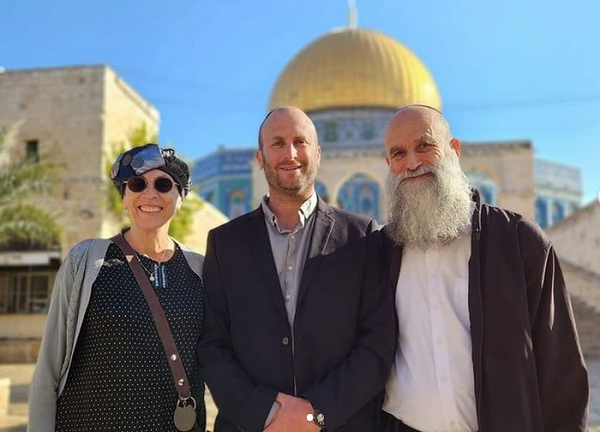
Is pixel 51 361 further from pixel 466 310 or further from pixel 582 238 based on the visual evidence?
pixel 582 238

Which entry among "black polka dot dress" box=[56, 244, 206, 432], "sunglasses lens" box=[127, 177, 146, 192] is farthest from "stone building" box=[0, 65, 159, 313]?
"black polka dot dress" box=[56, 244, 206, 432]

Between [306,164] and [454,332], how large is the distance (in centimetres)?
74

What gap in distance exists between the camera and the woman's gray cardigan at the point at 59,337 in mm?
2012

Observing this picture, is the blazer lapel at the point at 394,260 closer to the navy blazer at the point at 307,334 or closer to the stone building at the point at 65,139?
the navy blazer at the point at 307,334

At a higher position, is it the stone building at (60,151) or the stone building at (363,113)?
the stone building at (363,113)

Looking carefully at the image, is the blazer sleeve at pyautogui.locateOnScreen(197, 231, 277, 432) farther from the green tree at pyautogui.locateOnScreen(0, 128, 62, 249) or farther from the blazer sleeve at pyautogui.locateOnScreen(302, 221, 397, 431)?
the green tree at pyautogui.locateOnScreen(0, 128, 62, 249)

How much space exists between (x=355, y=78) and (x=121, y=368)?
82.5 ft

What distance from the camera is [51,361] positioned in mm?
2045

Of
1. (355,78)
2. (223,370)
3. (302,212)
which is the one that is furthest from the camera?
(355,78)

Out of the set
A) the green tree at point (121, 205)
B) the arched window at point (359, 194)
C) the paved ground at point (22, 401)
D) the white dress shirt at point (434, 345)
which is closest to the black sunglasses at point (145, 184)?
the white dress shirt at point (434, 345)

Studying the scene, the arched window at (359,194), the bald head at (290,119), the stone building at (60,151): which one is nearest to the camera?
→ the bald head at (290,119)

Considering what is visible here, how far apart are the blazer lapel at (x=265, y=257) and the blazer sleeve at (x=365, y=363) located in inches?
10.0

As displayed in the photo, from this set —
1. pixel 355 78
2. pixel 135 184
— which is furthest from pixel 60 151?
pixel 355 78

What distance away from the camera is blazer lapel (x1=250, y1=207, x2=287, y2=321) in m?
2.02
